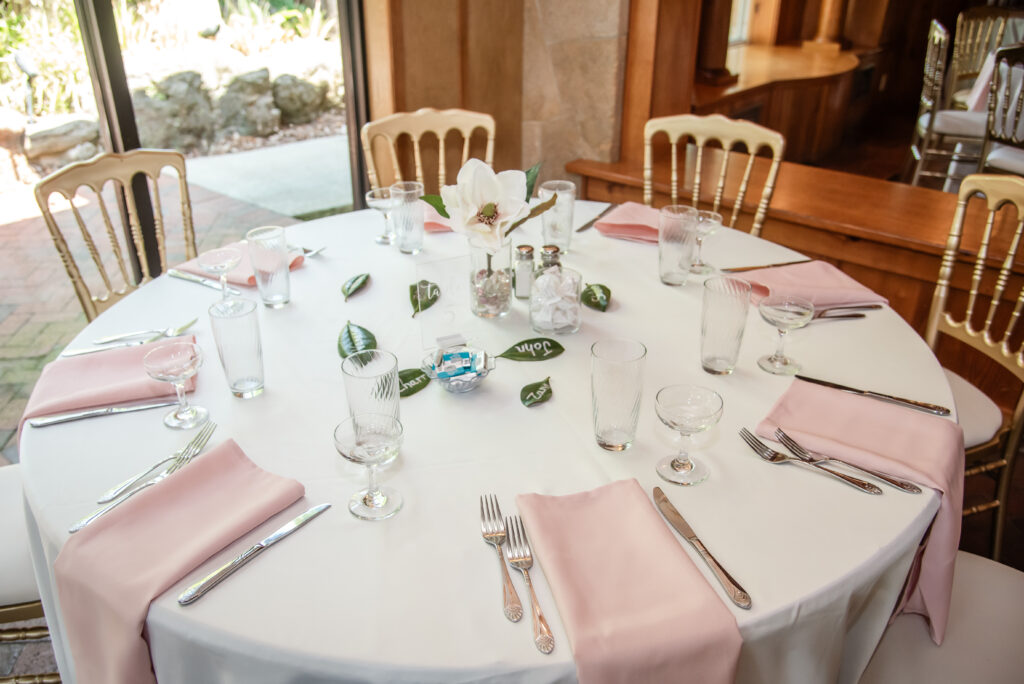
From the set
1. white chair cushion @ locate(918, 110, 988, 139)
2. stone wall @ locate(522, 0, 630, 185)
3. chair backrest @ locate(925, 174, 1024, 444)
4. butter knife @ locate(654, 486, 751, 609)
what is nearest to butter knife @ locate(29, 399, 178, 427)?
butter knife @ locate(654, 486, 751, 609)

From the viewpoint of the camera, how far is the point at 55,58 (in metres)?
2.33

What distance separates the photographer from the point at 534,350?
1.38 m

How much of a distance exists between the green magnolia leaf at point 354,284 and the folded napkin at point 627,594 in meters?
0.76

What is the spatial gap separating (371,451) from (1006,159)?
133 inches

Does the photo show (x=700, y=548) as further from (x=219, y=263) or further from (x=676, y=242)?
(x=219, y=263)

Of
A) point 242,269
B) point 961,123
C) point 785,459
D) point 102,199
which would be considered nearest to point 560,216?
point 242,269

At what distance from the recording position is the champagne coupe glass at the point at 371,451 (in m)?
1.00

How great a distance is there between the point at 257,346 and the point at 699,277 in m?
0.96

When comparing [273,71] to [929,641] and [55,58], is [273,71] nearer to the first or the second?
[55,58]

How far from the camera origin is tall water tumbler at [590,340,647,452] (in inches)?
42.7

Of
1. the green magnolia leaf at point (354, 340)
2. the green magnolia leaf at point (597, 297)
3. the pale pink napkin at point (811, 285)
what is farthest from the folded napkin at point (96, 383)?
the pale pink napkin at point (811, 285)

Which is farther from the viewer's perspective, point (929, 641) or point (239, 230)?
point (239, 230)

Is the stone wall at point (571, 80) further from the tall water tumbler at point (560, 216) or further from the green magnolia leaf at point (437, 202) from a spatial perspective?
the green magnolia leaf at point (437, 202)

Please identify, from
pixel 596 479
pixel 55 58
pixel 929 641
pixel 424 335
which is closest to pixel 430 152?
pixel 55 58
